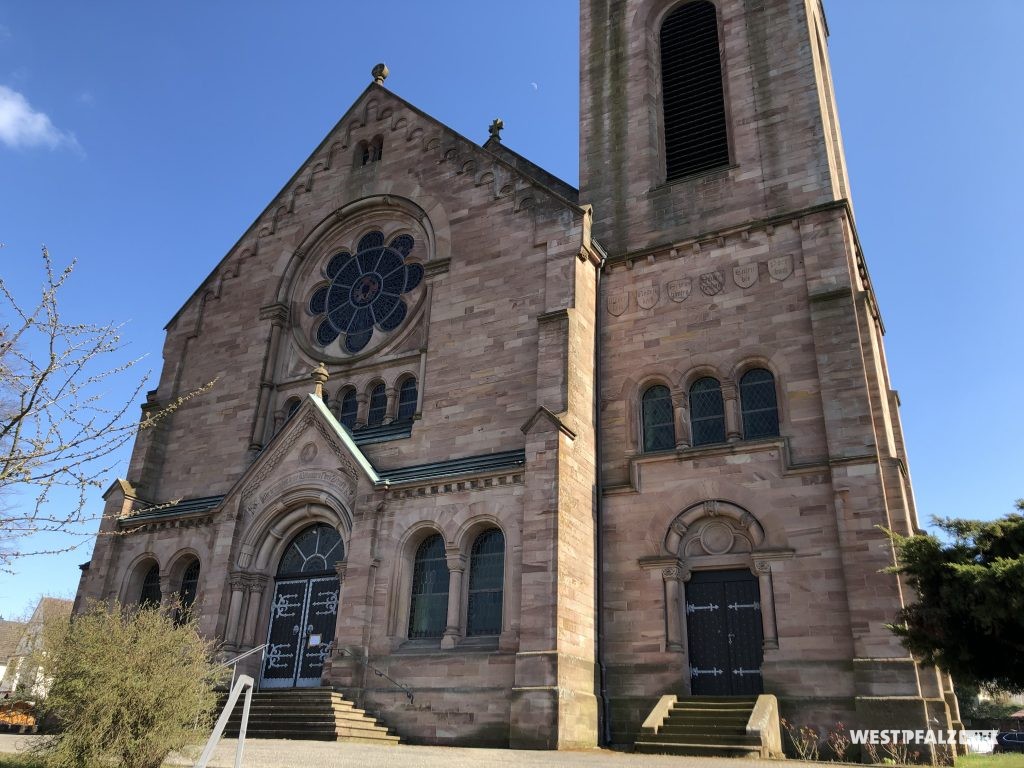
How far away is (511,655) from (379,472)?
237 inches

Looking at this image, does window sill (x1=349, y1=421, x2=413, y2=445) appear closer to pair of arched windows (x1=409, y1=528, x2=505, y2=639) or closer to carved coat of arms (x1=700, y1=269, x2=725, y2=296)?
pair of arched windows (x1=409, y1=528, x2=505, y2=639)

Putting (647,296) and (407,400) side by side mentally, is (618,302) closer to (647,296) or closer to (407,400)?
(647,296)

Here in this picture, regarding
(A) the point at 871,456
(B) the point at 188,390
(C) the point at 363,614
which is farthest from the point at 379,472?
(A) the point at 871,456

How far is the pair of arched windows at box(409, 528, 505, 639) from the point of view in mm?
17484

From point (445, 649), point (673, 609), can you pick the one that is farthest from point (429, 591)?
point (673, 609)

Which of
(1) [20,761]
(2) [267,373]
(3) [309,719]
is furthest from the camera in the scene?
(2) [267,373]

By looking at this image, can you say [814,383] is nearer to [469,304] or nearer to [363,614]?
[469,304]

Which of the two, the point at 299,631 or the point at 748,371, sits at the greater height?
the point at 748,371

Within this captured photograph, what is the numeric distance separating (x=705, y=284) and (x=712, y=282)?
17 centimetres

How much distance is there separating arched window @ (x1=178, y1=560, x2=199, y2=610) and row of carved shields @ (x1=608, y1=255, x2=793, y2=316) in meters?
12.8

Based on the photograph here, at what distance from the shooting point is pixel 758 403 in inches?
733

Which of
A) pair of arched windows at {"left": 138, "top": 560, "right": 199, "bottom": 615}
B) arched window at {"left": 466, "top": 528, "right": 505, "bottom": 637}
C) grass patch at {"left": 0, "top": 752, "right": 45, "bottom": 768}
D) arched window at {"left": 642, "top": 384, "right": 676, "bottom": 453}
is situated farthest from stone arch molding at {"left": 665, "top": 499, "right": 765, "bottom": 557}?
pair of arched windows at {"left": 138, "top": 560, "right": 199, "bottom": 615}

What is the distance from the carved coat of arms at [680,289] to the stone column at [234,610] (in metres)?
12.6

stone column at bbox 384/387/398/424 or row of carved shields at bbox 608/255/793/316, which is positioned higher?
row of carved shields at bbox 608/255/793/316
